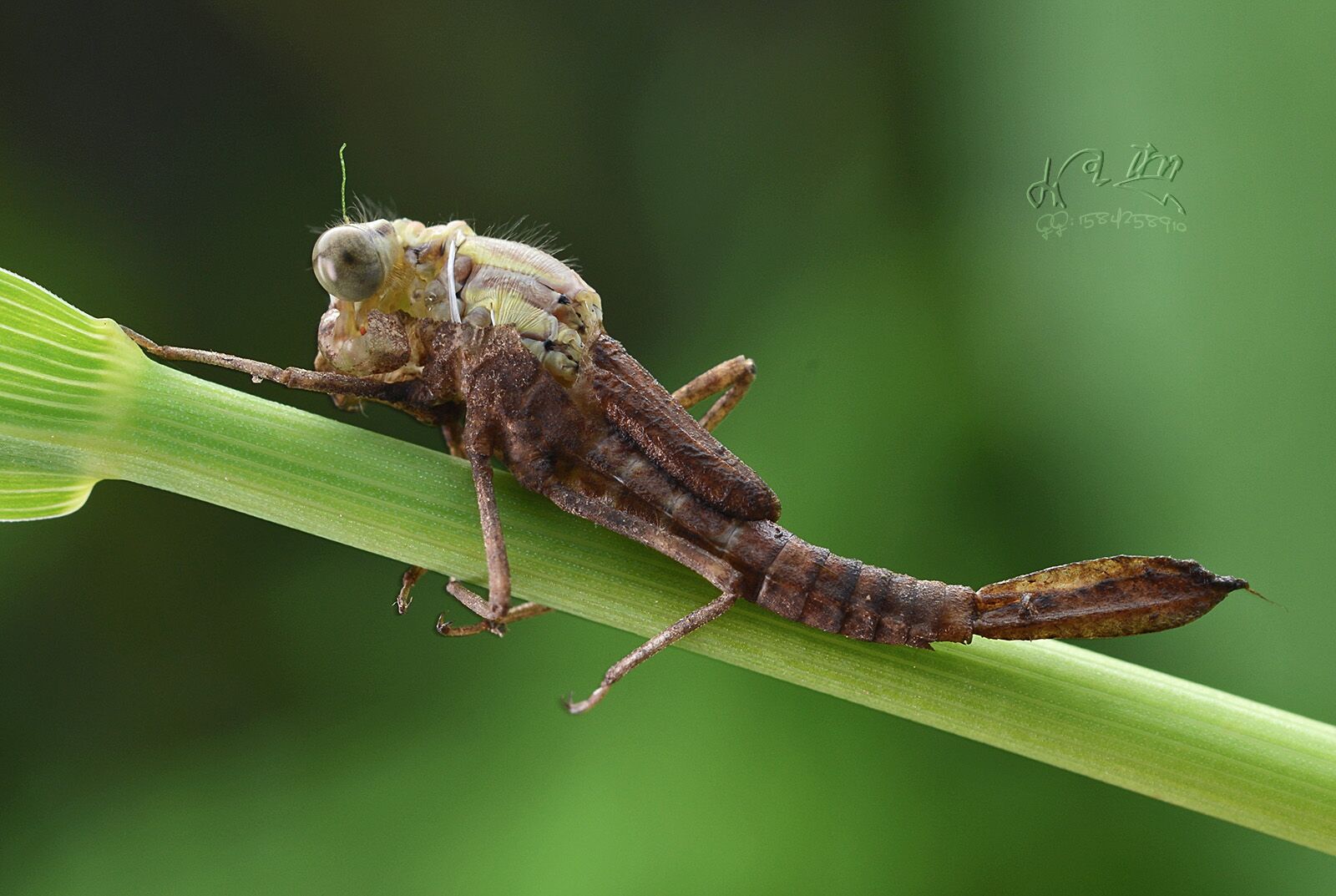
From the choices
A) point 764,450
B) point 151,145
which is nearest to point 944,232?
point 764,450

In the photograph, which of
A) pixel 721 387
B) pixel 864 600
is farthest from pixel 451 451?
pixel 864 600

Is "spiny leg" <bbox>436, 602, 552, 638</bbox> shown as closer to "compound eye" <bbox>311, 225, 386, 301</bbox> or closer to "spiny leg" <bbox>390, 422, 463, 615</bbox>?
"spiny leg" <bbox>390, 422, 463, 615</bbox>

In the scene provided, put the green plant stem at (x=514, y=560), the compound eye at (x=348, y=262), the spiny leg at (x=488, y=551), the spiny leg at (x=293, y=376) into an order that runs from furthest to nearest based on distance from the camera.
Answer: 1. the compound eye at (x=348, y=262)
2. the spiny leg at (x=293, y=376)
3. the spiny leg at (x=488, y=551)
4. the green plant stem at (x=514, y=560)

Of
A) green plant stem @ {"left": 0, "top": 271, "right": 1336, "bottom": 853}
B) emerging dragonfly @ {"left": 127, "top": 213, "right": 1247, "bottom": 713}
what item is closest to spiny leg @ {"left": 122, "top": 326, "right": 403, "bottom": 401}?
emerging dragonfly @ {"left": 127, "top": 213, "right": 1247, "bottom": 713}

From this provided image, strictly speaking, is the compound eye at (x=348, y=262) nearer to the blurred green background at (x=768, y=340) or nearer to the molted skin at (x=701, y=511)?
the molted skin at (x=701, y=511)

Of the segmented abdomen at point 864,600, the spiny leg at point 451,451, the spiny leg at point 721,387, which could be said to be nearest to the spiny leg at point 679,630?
the segmented abdomen at point 864,600
